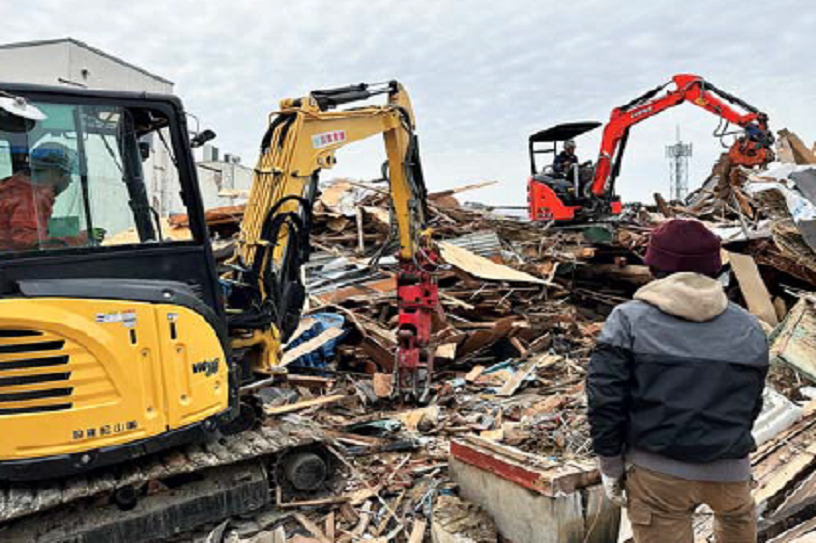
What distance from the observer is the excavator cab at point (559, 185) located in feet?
45.1

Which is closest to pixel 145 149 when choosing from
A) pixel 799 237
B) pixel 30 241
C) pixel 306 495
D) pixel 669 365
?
pixel 30 241

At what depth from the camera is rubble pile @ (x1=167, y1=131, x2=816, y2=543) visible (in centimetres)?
461

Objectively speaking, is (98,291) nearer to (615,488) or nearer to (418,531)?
(418,531)

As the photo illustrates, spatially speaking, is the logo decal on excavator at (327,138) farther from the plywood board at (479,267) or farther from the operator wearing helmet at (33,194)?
the plywood board at (479,267)

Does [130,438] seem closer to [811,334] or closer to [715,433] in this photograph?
[715,433]

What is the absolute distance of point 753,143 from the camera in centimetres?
1236

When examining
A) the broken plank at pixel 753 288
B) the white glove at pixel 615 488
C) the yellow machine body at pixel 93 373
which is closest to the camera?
the white glove at pixel 615 488

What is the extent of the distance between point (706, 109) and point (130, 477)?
39.2ft

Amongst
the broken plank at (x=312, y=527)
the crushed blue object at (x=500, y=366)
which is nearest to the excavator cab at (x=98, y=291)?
the broken plank at (x=312, y=527)

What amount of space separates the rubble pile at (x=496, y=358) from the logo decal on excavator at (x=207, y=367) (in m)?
1.00

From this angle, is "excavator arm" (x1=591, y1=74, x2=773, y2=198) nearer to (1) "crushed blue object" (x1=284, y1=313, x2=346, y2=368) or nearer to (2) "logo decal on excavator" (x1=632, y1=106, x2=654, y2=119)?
(2) "logo decal on excavator" (x1=632, y1=106, x2=654, y2=119)

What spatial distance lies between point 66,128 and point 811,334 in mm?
6792

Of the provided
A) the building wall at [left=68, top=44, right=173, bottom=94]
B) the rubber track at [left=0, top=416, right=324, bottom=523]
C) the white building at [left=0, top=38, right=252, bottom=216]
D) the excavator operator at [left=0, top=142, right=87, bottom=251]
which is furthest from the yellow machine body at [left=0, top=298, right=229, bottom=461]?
the building wall at [left=68, top=44, right=173, bottom=94]

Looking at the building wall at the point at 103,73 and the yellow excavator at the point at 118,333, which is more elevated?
the building wall at the point at 103,73
